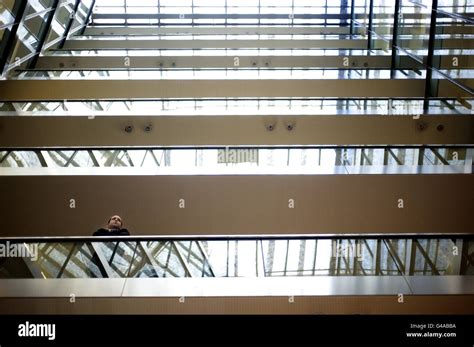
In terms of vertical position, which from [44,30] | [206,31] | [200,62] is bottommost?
[200,62]

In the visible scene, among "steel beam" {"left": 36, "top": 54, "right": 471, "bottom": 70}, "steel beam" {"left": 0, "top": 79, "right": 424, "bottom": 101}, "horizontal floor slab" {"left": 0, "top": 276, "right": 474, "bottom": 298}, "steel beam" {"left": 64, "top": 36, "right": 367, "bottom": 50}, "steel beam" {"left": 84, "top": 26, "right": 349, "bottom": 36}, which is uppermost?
"steel beam" {"left": 84, "top": 26, "right": 349, "bottom": 36}

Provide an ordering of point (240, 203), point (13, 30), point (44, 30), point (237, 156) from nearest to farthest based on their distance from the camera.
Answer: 1. point (240, 203)
2. point (237, 156)
3. point (13, 30)
4. point (44, 30)

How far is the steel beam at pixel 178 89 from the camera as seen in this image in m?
15.3

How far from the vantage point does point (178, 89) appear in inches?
604

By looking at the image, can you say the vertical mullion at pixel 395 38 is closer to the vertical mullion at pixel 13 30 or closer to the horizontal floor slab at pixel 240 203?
the horizontal floor slab at pixel 240 203

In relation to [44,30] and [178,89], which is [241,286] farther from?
[44,30]

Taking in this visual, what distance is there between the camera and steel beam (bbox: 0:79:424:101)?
15.3 meters

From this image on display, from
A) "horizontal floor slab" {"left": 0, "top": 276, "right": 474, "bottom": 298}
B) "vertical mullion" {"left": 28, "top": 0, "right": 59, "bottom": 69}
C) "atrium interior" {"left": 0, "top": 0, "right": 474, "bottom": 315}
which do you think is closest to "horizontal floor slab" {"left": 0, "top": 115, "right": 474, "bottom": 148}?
"atrium interior" {"left": 0, "top": 0, "right": 474, "bottom": 315}

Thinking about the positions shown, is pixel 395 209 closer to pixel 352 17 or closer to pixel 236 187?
pixel 236 187

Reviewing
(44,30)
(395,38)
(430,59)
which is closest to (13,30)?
(44,30)

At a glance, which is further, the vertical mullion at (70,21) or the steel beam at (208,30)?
the steel beam at (208,30)

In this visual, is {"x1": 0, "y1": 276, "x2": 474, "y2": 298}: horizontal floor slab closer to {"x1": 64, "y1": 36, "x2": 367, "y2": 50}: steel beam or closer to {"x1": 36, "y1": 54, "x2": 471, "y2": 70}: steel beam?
{"x1": 36, "y1": 54, "x2": 471, "y2": 70}: steel beam

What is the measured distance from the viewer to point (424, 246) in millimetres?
6859

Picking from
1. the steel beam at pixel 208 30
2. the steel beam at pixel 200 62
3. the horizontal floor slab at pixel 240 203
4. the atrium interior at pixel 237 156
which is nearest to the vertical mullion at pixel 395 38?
the atrium interior at pixel 237 156
